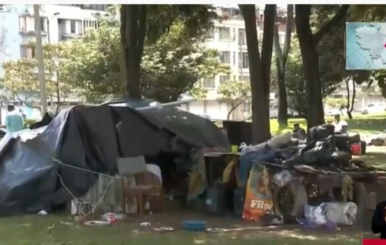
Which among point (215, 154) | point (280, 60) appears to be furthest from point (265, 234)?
point (280, 60)

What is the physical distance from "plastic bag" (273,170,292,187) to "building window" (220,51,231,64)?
45.3 feet

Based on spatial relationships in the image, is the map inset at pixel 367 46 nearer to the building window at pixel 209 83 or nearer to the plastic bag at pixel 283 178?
the plastic bag at pixel 283 178

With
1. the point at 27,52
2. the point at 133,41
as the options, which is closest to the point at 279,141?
the point at 133,41

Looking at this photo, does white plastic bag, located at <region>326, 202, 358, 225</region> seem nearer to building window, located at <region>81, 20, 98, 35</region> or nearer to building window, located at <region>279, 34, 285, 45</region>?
building window, located at <region>279, 34, 285, 45</region>

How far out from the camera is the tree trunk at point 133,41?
501 inches

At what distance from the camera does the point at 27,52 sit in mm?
19031

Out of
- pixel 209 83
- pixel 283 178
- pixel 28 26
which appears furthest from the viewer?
pixel 209 83

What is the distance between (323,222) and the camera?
837 centimetres

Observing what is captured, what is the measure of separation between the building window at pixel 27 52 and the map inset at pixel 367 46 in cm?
1381

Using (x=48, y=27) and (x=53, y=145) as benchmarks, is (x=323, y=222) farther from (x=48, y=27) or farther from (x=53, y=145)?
(x=48, y=27)

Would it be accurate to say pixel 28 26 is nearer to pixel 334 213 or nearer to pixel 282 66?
pixel 282 66

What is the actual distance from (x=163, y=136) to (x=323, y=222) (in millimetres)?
2973

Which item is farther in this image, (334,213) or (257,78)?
(257,78)

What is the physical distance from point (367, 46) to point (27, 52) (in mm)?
14842
